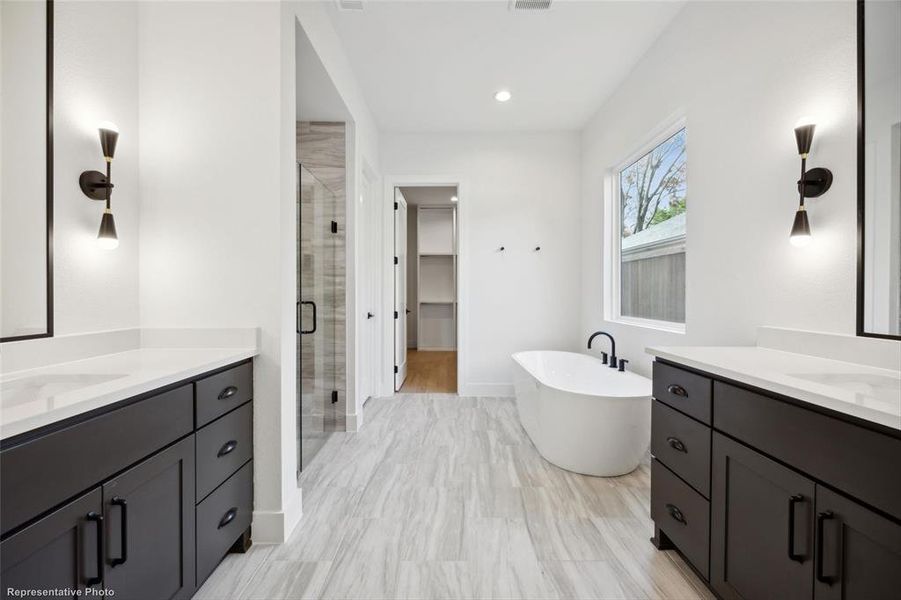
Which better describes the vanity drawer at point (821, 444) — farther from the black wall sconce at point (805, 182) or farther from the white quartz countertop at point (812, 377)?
the black wall sconce at point (805, 182)

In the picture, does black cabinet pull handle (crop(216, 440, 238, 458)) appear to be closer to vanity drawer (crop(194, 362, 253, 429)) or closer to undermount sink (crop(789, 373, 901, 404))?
vanity drawer (crop(194, 362, 253, 429))

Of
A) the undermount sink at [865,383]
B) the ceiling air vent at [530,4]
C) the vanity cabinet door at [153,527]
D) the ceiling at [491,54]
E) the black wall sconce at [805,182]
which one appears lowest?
the vanity cabinet door at [153,527]

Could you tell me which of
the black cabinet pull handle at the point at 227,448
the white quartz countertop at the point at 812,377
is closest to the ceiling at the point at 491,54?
the white quartz countertop at the point at 812,377

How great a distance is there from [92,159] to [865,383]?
263 cm

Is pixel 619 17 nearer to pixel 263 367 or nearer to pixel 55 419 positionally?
pixel 263 367

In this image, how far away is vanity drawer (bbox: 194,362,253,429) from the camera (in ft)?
4.26

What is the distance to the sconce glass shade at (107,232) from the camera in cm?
141

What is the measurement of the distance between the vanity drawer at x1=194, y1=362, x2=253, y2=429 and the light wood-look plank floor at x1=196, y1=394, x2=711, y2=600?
2.13ft

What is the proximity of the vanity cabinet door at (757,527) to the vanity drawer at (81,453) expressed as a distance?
5.64 feet

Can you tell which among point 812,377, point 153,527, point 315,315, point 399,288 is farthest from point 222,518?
point 399,288

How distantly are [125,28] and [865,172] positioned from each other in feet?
9.22

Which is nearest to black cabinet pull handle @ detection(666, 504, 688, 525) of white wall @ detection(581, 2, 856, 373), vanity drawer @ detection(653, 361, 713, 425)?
Result: vanity drawer @ detection(653, 361, 713, 425)

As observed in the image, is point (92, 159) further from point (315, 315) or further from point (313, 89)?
point (313, 89)

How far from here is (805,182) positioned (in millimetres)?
1418
